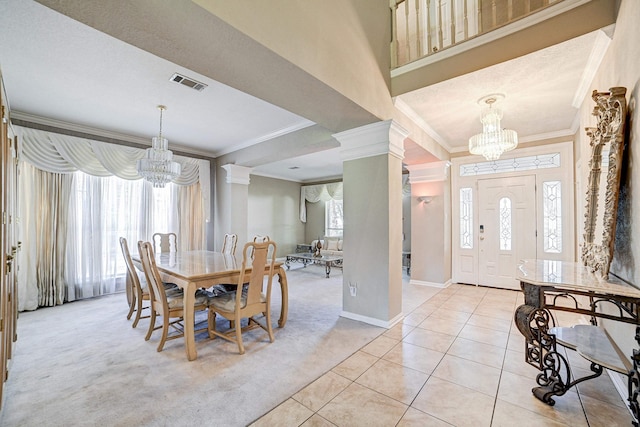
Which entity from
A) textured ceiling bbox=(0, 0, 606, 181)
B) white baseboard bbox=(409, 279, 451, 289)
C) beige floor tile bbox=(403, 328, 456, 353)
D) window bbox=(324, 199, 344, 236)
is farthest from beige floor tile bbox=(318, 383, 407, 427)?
window bbox=(324, 199, 344, 236)

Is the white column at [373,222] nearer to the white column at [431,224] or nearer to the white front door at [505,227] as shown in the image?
the white column at [431,224]

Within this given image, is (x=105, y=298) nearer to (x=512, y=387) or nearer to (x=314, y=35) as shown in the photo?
(x=314, y=35)

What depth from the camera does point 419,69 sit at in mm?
2818

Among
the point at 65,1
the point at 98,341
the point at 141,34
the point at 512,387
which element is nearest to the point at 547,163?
the point at 512,387

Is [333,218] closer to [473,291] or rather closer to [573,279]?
[473,291]

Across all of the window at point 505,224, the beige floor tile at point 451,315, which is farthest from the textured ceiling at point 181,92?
the beige floor tile at point 451,315

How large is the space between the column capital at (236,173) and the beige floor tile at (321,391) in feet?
13.5

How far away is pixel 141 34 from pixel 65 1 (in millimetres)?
316

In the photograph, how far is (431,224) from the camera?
4934mm

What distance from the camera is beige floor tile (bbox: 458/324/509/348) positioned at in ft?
8.64

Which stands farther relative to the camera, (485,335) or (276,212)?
(276,212)

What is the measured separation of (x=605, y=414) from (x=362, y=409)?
4.92 feet

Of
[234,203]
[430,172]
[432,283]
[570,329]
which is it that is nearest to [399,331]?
[570,329]

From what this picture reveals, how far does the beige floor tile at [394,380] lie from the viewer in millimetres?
1869
